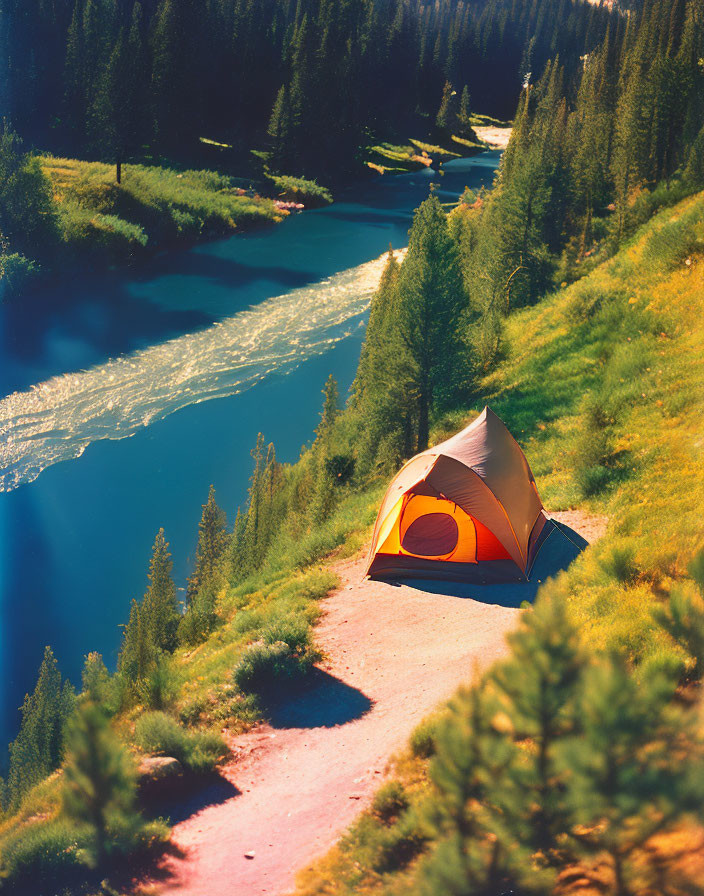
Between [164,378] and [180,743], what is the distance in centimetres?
3060

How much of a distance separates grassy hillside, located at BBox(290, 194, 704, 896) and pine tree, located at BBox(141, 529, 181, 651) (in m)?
9.26

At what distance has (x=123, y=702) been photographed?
52.0ft

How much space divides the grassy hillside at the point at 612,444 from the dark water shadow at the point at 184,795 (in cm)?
241

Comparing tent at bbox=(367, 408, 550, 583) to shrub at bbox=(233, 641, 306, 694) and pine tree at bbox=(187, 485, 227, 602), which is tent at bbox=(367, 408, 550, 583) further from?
pine tree at bbox=(187, 485, 227, 602)

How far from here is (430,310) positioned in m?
23.1

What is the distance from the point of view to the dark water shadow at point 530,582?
14445 mm

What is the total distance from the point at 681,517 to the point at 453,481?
4.50 meters

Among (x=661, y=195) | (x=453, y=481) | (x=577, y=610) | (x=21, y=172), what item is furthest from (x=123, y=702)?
(x=21, y=172)

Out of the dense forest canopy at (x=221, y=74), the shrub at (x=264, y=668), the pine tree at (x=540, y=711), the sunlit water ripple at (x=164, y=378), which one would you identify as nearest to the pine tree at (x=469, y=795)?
the pine tree at (x=540, y=711)

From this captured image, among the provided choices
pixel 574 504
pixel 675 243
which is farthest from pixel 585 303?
pixel 574 504

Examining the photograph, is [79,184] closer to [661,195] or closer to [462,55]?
[661,195]

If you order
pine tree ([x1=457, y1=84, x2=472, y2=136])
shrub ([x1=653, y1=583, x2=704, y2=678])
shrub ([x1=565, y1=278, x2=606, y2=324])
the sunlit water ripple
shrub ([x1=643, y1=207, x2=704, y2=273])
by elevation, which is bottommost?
the sunlit water ripple

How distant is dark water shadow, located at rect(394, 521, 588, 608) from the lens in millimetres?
14445

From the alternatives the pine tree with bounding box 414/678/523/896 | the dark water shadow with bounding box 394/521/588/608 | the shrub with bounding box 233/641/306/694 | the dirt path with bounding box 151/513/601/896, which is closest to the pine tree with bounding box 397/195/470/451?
the dark water shadow with bounding box 394/521/588/608
